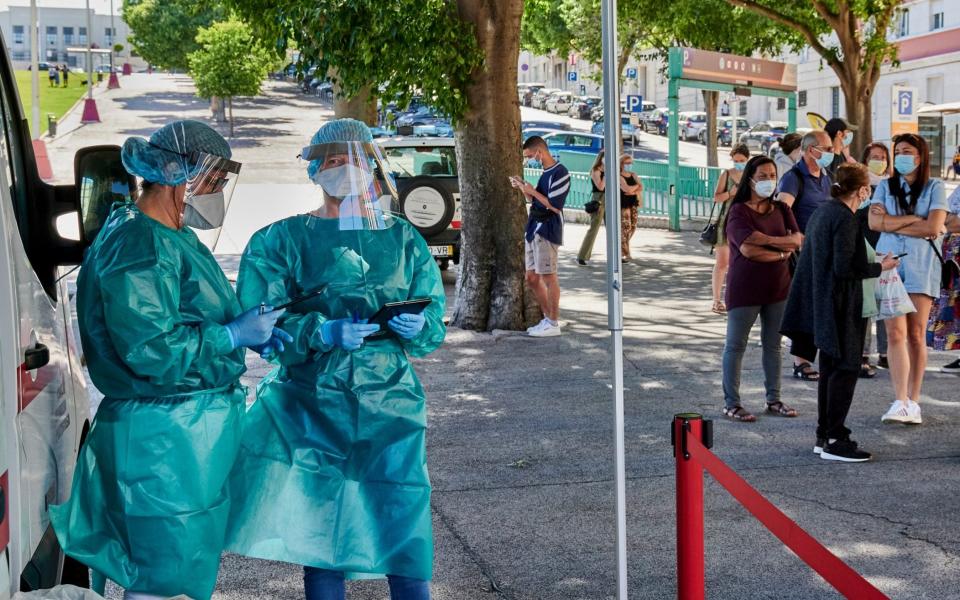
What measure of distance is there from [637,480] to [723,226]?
6.24 meters

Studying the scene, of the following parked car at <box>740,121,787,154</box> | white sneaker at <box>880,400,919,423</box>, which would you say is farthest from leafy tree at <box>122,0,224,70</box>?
white sneaker at <box>880,400,919,423</box>

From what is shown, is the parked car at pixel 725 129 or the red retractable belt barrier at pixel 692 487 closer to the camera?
the red retractable belt barrier at pixel 692 487

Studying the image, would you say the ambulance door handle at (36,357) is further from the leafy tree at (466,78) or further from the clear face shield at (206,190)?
the leafy tree at (466,78)

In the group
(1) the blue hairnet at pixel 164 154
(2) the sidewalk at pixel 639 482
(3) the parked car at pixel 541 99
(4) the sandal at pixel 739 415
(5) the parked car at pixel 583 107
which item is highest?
(3) the parked car at pixel 541 99

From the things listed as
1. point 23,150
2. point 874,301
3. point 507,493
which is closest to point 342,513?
point 23,150

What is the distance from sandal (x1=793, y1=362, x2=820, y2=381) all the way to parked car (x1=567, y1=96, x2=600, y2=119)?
168 feet

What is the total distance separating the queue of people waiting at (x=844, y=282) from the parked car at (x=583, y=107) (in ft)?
172

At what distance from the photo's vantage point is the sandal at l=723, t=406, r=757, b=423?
7770 mm

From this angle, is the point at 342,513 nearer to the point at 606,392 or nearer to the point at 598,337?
the point at 606,392

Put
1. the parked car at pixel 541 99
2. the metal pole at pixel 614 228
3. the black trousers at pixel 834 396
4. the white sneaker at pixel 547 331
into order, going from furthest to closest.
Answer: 1. the parked car at pixel 541 99
2. the white sneaker at pixel 547 331
3. the black trousers at pixel 834 396
4. the metal pole at pixel 614 228

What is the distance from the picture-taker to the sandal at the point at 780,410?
792cm

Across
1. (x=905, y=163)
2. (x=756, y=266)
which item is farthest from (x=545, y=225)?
(x=905, y=163)

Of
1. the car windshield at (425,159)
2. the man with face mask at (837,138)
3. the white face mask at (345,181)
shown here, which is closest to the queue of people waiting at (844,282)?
the man with face mask at (837,138)

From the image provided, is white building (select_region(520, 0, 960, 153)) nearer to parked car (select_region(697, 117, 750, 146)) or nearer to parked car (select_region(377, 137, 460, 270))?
parked car (select_region(697, 117, 750, 146))
